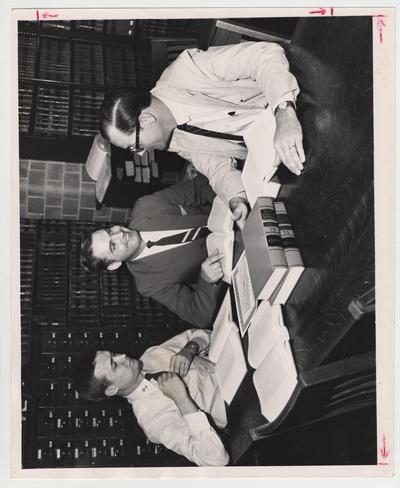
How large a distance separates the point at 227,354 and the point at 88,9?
1.24m

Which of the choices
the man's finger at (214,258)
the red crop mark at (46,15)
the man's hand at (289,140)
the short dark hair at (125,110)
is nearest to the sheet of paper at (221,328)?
the man's finger at (214,258)

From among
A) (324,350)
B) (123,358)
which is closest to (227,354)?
(123,358)

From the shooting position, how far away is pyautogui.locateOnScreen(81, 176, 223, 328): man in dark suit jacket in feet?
5.32

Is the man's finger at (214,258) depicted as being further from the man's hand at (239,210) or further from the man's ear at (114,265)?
the man's ear at (114,265)

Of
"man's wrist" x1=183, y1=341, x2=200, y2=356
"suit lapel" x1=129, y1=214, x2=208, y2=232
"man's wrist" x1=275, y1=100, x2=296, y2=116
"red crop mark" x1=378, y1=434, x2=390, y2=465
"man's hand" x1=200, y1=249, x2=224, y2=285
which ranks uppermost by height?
"man's wrist" x1=275, y1=100, x2=296, y2=116

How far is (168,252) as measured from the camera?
1.66 m

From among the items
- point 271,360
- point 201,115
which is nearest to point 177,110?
point 201,115

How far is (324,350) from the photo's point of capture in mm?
1156

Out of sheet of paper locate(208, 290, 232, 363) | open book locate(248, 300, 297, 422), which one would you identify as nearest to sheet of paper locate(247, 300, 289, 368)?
open book locate(248, 300, 297, 422)

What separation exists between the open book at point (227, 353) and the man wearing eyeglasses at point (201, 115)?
0.34 metres

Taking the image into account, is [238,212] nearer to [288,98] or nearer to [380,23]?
[288,98]

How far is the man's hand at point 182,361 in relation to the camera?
1611mm

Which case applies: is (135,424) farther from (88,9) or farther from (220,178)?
(88,9)

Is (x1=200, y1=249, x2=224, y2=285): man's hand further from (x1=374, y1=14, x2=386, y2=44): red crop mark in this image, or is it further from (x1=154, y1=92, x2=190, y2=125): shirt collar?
(x1=374, y1=14, x2=386, y2=44): red crop mark
